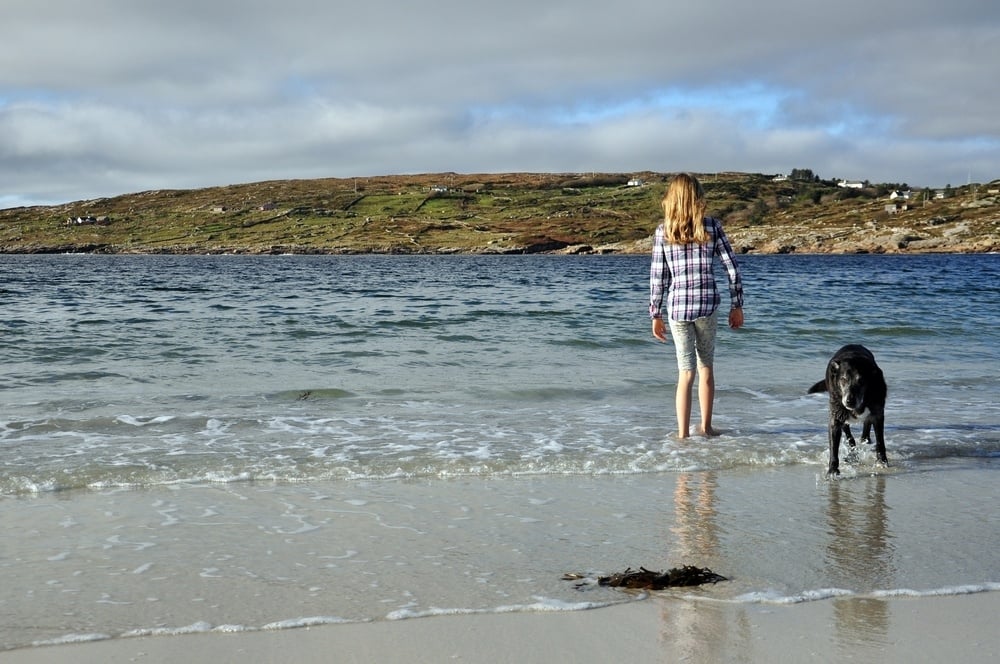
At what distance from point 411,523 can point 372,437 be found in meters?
2.85

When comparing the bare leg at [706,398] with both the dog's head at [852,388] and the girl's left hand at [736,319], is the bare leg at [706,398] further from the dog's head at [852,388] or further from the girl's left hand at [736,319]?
the dog's head at [852,388]

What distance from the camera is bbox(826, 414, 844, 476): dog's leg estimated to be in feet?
22.0

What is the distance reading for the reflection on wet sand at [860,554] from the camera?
11.8 ft

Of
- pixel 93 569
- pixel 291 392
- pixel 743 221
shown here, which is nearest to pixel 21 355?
pixel 291 392

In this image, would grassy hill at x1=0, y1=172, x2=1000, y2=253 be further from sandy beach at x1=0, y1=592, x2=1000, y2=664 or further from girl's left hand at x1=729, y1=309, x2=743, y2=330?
sandy beach at x1=0, y1=592, x2=1000, y2=664

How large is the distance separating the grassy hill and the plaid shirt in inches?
3471

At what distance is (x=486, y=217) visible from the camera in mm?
144250

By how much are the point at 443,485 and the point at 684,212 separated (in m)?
3.34

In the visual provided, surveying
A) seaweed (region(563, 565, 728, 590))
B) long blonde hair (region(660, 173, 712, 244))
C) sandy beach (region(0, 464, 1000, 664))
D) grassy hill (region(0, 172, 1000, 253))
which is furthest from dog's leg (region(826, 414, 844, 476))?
grassy hill (region(0, 172, 1000, 253))

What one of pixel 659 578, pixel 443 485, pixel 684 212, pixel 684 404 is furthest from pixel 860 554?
pixel 684 212

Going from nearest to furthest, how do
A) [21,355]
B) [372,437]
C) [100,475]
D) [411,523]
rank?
[411,523]
[100,475]
[372,437]
[21,355]

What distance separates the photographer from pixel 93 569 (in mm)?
4309

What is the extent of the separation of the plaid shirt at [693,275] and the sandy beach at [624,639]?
4.41 meters

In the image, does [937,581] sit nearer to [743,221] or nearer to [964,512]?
[964,512]
